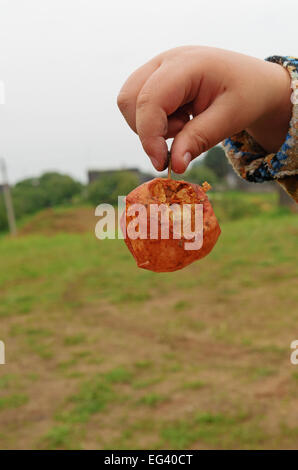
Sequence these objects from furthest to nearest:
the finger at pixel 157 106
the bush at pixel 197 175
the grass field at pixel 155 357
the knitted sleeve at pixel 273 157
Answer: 1. the grass field at pixel 155 357
2. the bush at pixel 197 175
3. the knitted sleeve at pixel 273 157
4. the finger at pixel 157 106

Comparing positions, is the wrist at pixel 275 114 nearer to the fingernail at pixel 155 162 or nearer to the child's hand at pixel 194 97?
the child's hand at pixel 194 97

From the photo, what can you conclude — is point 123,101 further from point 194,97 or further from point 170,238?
point 170,238

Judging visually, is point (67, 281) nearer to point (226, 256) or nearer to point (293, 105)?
point (226, 256)

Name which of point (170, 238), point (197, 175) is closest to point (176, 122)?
point (170, 238)

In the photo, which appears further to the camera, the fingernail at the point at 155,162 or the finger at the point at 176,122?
the finger at the point at 176,122

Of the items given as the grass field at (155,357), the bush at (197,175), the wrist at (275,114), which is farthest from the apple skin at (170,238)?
the grass field at (155,357)

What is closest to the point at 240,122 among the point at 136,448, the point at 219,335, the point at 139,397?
the point at 136,448
